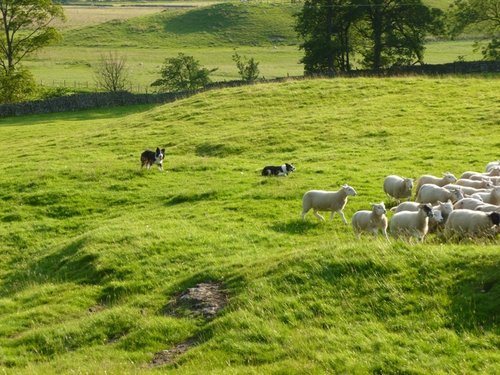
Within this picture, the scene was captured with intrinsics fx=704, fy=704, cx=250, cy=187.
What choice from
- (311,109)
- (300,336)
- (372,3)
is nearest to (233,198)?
(300,336)

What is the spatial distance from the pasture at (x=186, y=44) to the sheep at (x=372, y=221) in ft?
234

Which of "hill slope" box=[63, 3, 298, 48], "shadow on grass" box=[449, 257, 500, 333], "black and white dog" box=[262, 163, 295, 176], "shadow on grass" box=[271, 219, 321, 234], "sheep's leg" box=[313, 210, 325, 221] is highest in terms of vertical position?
"hill slope" box=[63, 3, 298, 48]

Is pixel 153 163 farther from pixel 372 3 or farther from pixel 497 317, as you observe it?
pixel 372 3

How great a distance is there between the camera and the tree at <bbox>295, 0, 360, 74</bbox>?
212 ft

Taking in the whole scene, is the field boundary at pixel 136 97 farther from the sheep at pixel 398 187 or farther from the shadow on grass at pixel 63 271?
the shadow on grass at pixel 63 271

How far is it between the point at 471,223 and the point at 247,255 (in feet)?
17.4

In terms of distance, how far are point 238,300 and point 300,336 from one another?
7.22 ft

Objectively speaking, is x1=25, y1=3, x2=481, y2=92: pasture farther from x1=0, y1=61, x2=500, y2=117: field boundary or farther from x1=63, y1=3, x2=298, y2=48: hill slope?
x1=0, y1=61, x2=500, y2=117: field boundary

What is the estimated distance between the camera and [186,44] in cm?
13212

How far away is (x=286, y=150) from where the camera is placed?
33469 millimetres

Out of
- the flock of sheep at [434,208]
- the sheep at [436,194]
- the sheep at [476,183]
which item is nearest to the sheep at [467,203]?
the flock of sheep at [434,208]

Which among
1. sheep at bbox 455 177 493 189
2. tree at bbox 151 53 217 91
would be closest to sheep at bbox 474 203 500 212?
sheep at bbox 455 177 493 189

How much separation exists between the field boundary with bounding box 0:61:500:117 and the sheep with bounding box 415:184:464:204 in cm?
3449

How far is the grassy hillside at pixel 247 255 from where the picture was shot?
449 inches
